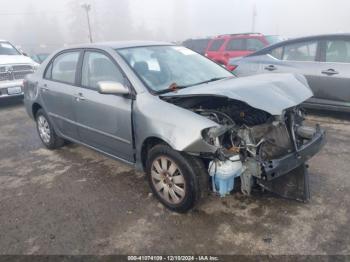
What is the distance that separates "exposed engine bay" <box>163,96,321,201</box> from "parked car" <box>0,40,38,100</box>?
7091mm

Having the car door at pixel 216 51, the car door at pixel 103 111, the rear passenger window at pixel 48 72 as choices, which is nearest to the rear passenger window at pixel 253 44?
the car door at pixel 216 51

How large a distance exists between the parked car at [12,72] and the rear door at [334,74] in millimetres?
7444

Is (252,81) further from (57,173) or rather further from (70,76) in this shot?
(57,173)

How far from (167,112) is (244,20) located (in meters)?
103

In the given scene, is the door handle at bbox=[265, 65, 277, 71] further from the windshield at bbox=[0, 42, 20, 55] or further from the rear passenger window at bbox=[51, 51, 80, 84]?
the windshield at bbox=[0, 42, 20, 55]

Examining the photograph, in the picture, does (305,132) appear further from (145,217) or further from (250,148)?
(145,217)

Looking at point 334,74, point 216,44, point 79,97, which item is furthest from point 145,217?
point 216,44

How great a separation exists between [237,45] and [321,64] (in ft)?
17.0

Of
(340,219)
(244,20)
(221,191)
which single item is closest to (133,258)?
(221,191)

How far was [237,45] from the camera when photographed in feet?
35.4

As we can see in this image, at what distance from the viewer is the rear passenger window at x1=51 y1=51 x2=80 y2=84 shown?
14.6 feet

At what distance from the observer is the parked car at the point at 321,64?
5.66 metres

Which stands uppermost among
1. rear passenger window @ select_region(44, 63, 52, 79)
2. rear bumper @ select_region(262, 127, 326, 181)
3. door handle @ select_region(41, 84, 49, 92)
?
rear passenger window @ select_region(44, 63, 52, 79)

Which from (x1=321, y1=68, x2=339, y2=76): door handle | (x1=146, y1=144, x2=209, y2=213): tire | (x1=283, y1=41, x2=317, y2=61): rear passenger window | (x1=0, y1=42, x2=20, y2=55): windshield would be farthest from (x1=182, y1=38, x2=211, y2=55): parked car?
(x1=146, y1=144, x2=209, y2=213): tire
